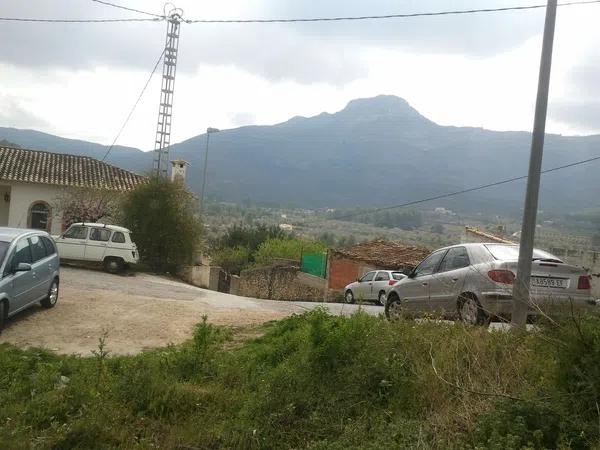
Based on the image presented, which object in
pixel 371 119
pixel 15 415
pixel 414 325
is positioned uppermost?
pixel 371 119

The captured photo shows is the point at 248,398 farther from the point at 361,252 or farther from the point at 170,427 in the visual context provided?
the point at 361,252

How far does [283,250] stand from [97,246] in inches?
803

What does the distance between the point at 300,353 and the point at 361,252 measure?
28832 mm

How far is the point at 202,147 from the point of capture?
472 ft

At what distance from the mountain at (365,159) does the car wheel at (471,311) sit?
40105 millimetres

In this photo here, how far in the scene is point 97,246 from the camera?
74.8 ft

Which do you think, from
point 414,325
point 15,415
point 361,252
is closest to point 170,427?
point 15,415

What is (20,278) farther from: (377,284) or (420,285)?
(377,284)

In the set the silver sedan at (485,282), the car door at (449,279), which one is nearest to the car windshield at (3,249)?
the silver sedan at (485,282)

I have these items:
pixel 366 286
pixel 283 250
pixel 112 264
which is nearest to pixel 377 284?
pixel 366 286

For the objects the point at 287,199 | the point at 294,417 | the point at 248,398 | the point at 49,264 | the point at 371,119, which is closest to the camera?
the point at 294,417

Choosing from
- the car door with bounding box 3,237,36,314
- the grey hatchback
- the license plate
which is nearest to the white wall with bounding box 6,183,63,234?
the grey hatchback

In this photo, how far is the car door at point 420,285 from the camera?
9.85 metres

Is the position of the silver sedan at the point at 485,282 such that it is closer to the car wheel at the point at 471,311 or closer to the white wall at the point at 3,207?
the car wheel at the point at 471,311
